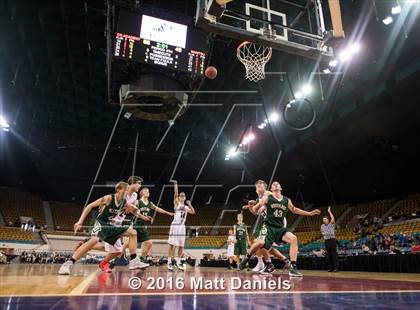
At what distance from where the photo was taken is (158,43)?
877 centimetres

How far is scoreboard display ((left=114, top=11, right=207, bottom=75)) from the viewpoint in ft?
28.1

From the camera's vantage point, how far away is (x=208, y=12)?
19.8 ft

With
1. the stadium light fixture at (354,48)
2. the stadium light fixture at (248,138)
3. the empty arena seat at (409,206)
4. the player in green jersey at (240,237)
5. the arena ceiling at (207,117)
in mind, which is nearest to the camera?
the player in green jersey at (240,237)

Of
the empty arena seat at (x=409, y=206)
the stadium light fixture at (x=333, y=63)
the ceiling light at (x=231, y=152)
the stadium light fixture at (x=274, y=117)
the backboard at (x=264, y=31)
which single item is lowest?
the empty arena seat at (x=409, y=206)

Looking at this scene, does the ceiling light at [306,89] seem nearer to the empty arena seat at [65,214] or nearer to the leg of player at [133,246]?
the leg of player at [133,246]

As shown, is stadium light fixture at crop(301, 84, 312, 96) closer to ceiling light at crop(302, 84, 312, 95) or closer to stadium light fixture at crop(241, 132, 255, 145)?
ceiling light at crop(302, 84, 312, 95)

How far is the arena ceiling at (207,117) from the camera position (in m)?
11.9

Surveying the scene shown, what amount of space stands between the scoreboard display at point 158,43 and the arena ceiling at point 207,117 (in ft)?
2.65

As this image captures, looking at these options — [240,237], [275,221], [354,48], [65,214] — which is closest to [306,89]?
[354,48]

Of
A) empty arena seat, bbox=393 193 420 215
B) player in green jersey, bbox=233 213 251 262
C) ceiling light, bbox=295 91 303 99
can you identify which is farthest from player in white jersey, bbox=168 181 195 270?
empty arena seat, bbox=393 193 420 215

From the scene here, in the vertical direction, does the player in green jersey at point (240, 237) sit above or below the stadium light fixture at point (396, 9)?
below

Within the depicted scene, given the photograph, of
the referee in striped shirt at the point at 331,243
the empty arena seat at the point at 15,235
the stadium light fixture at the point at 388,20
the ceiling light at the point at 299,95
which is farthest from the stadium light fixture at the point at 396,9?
the empty arena seat at the point at 15,235

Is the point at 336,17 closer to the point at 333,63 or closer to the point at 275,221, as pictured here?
the point at 275,221

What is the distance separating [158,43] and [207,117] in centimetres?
1015
